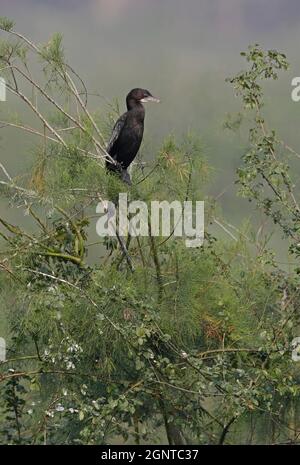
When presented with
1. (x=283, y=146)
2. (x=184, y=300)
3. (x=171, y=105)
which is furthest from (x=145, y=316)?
(x=171, y=105)

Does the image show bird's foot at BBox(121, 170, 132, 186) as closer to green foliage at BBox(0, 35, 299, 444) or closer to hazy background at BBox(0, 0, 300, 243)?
green foliage at BBox(0, 35, 299, 444)

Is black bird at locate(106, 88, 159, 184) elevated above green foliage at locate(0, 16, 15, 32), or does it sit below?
below

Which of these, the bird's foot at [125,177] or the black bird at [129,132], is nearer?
the bird's foot at [125,177]

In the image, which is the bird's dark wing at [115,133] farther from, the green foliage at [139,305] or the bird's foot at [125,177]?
the bird's foot at [125,177]

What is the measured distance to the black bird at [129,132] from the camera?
6.92 m

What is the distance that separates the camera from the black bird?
22.7 feet

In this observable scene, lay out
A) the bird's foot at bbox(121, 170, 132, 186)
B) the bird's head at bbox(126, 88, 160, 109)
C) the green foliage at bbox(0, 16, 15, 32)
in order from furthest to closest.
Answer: the bird's head at bbox(126, 88, 160, 109), the green foliage at bbox(0, 16, 15, 32), the bird's foot at bbox(121, 170, 132, 186)

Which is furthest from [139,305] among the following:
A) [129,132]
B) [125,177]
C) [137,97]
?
[137,97]

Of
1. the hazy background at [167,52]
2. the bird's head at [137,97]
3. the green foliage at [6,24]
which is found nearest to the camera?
the green foliage at [6,24]

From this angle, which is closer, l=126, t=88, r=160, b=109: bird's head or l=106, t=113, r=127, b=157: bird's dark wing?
l=106, t=113, r=127, b=157: bird's dark wing

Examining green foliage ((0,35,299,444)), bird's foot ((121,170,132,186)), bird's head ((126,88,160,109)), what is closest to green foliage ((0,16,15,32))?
green foliage ((0,35,299,444))

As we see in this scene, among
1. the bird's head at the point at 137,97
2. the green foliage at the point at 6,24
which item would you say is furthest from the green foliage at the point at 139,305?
the bird's head at the point at 137,97

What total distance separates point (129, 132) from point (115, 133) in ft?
0.47

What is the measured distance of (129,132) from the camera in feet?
23.7
